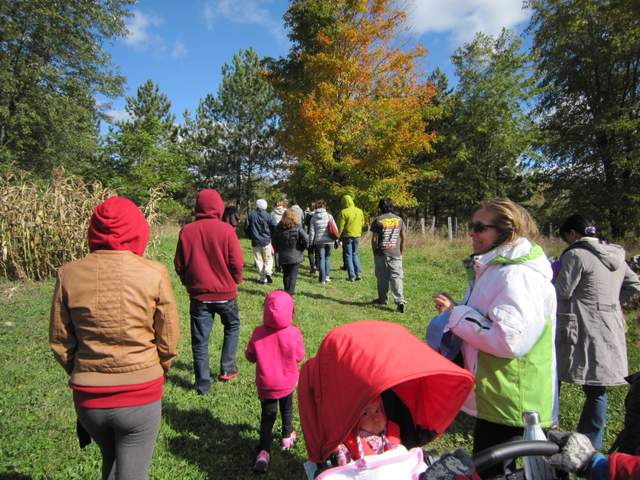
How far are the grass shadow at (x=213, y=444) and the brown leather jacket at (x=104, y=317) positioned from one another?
1.41m

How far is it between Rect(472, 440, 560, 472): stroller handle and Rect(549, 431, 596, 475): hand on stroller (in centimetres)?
2

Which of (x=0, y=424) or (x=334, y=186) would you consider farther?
(x=334, y=186)

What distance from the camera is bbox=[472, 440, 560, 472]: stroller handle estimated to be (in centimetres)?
127

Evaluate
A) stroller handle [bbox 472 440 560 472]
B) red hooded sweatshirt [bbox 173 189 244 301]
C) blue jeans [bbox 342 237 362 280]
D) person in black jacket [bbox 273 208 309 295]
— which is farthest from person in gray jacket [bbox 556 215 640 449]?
blue jeans [bbox 342 237 362 280]

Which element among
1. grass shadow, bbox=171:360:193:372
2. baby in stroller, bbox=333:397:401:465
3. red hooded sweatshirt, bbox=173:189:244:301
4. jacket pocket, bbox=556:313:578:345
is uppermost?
red hooded sweatshirt, bbox=173:189:244:301

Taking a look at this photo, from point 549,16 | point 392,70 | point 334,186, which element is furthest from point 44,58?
point 549,16

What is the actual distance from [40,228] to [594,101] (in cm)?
2088

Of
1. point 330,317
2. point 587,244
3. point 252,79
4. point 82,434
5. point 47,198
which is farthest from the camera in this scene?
point 252,79

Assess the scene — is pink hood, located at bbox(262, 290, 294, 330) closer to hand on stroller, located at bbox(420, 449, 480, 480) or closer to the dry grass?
hand on stroller, located at bbox(420, 449, 480, 480)

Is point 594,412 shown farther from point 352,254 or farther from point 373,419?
point 352,254

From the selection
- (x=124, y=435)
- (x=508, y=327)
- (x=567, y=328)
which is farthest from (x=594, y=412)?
(x=124, y=435)

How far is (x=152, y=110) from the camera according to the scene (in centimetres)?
3094

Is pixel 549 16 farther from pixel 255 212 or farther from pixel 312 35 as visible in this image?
pixel 255 212

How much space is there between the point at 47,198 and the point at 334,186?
38.7ft
